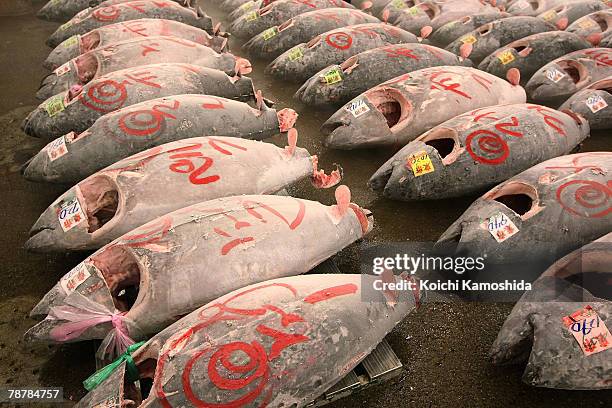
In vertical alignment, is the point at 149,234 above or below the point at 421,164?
above

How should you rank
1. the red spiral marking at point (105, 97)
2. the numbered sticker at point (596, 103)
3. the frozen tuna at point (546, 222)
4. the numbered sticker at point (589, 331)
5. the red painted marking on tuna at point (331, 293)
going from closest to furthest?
the numbered sticker at point (589, 331), the red painted marking on tuna at point (331, 293), the frozen tuna at point (546, 222), the red spiral marking at point (105, 97), the numbered sticker at point (596, 103)

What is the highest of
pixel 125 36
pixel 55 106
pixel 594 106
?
pixel 125 36

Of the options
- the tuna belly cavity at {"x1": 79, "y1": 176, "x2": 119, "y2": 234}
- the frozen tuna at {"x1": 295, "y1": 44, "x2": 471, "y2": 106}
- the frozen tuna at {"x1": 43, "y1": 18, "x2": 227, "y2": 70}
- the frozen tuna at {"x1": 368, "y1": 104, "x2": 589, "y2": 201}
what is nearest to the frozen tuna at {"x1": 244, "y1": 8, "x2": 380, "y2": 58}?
the frozen tuna at {"x1": 43, "y1": 18, "x2": 227, "y2": 70}

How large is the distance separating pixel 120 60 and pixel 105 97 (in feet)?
2.02

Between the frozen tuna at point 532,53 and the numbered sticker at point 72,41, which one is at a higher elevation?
the numbered sticker at point 72,41

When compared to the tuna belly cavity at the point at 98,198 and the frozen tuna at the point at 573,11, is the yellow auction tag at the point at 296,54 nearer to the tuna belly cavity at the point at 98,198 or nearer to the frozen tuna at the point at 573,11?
the tuna belly cavity at the point at 98,198

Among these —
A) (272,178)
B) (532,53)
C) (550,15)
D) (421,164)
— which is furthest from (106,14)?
(550,15)

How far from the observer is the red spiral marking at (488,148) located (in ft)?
9.04

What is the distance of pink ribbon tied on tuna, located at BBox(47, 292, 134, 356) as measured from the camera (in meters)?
1.94

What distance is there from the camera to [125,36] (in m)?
4.07

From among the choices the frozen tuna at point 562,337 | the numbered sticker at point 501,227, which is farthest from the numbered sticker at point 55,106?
the frozen tuna at point 562,337

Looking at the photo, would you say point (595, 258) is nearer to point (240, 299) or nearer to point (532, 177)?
point (532, 177)

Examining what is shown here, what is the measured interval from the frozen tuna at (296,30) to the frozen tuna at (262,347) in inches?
119

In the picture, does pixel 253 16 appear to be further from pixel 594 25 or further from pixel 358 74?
pixel 594 25
